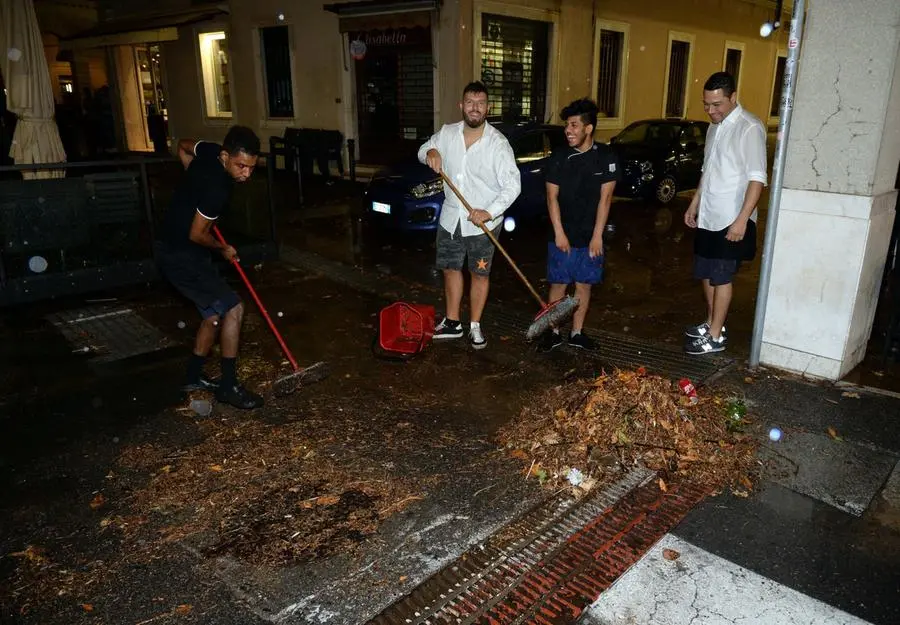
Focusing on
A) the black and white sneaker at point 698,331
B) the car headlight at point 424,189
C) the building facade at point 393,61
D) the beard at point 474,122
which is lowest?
the black and white sneaker at point 698,331

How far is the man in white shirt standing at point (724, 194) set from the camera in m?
4.89

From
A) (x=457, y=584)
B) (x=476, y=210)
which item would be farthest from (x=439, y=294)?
(x=457, y=584)

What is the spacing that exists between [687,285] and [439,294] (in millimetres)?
2964

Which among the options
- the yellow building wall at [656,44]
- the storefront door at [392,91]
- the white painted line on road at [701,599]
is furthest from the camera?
the yellow building wall at [656,44]

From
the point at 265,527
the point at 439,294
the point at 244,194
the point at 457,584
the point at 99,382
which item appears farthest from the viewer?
the point at 244,194

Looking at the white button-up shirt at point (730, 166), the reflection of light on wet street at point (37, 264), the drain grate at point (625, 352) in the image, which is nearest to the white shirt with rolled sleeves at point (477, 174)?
the drain grate at point (625, 352)

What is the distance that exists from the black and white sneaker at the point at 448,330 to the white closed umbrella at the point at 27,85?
5345 millimetres

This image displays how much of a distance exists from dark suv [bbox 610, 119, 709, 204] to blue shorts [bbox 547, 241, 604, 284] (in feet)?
24.9

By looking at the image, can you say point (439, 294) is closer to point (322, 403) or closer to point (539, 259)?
point (539, 259)

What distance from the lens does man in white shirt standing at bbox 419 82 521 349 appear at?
543cm

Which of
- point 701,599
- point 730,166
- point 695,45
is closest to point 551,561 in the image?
point 701,599

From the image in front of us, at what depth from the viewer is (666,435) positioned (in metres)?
4.04

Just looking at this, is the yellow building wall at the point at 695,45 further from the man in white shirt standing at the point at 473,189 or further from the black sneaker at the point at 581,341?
the black sneaker at the point at 581,341

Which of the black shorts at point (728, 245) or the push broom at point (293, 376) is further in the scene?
the black shorts at point (728, 245)
